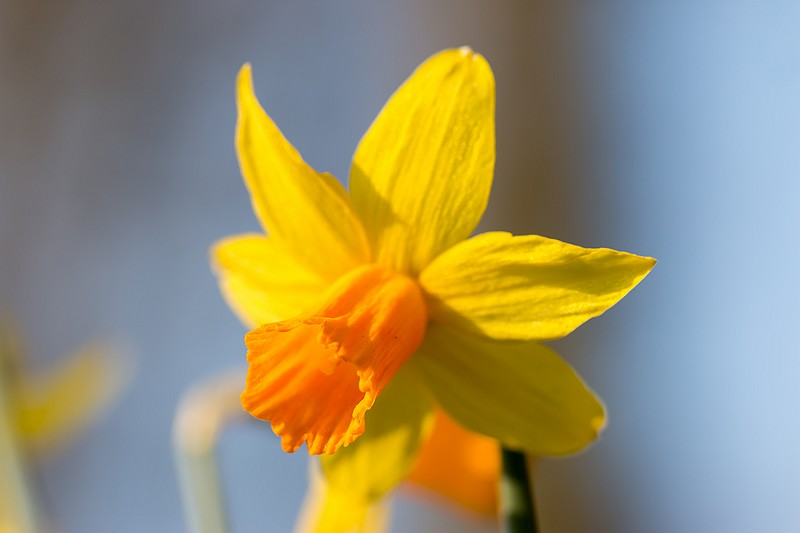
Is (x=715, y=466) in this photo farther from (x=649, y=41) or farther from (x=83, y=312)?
(x=83, y=312)

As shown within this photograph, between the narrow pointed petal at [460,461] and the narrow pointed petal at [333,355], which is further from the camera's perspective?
the narrow pointed petal at [460,461]

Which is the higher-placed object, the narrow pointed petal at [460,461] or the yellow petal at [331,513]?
the narrow pointed petal at [460,461]

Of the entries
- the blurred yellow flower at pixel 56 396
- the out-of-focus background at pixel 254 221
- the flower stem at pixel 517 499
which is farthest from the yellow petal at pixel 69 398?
the out-of-focus background at pixel 254 221

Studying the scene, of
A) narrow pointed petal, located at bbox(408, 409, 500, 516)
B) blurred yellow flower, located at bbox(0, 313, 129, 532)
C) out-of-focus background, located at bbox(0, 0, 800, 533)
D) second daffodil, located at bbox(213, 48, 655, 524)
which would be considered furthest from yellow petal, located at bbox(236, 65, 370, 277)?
out-of-focus background, located at bbox(0, 0, 800, 533)

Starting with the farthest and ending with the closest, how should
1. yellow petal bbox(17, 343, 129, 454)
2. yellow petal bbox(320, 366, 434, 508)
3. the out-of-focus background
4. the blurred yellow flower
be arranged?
the out-of-focus background → yellow petal bbox(17, 343, 129, 454) → the blurred yellow flower → yellow petal bbox(320, 366, 434, 508)

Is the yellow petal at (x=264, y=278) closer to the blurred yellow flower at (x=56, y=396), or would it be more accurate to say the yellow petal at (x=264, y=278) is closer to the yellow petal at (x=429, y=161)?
the yellow petal at (x=429, y=161)

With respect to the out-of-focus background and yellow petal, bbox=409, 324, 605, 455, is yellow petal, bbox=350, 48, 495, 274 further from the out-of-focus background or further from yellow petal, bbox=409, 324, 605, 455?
the out-of-focus background
